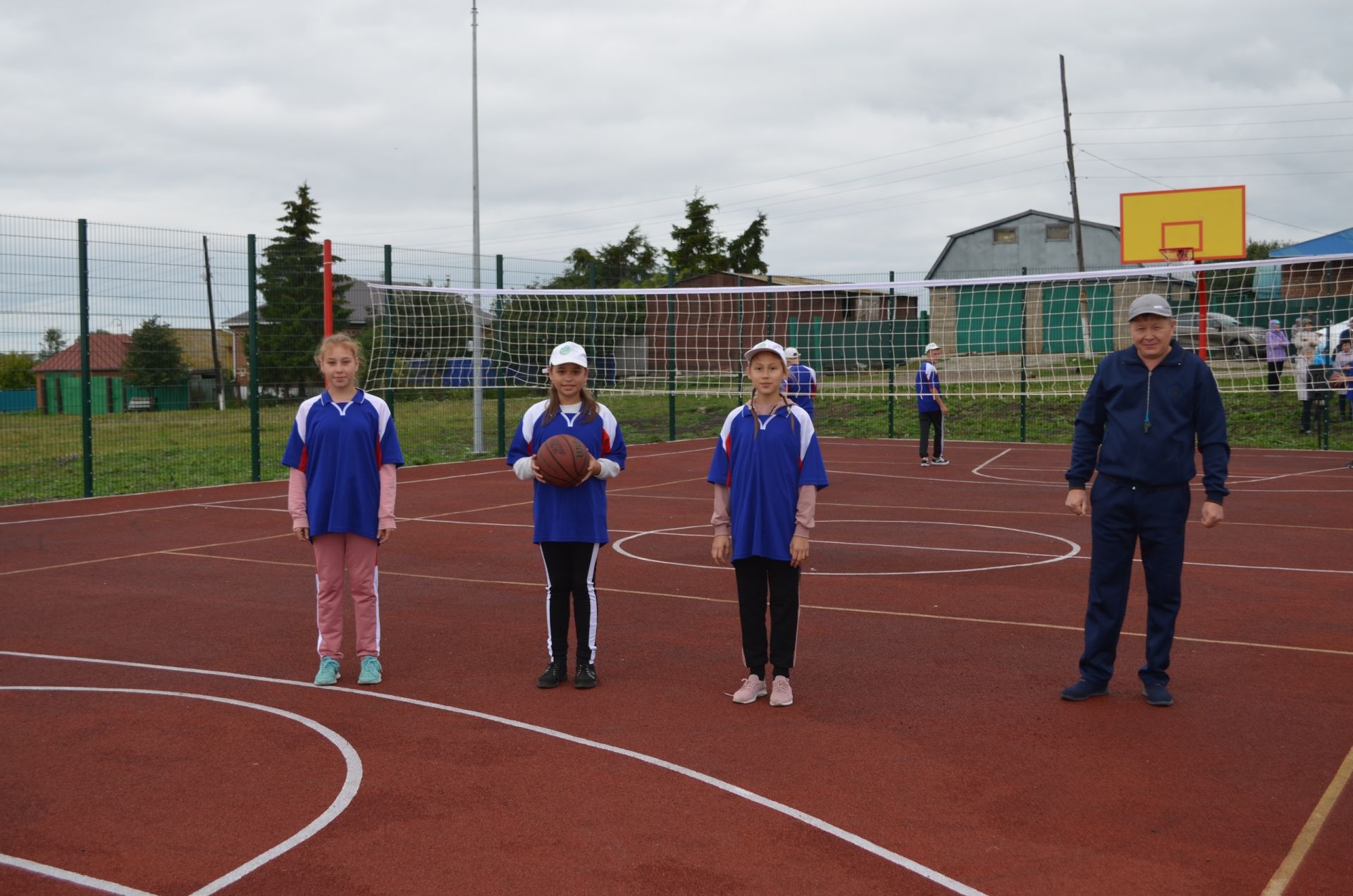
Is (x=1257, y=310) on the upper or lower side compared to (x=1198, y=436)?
upper

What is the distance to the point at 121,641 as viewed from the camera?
699 centimetres

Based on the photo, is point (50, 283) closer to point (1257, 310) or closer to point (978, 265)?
point (1257, 310)

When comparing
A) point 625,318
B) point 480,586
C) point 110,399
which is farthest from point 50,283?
point 625,318

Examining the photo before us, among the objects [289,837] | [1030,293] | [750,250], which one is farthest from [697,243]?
[289,837]

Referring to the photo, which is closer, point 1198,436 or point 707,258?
point 1198,436

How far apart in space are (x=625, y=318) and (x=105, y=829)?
18.2 meters

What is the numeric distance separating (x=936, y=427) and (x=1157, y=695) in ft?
43.1

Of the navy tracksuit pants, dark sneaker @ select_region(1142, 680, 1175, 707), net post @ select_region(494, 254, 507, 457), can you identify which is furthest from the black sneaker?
net post @ select_region(494, 254, 507, 457)

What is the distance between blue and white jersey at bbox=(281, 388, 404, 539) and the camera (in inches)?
→ 242

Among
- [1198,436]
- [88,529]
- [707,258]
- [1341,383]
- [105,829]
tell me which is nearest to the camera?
[105,829]

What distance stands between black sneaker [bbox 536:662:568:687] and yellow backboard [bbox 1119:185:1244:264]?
19.8 m

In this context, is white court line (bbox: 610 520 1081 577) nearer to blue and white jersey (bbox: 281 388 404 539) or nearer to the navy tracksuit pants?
the navy tracksuit pants

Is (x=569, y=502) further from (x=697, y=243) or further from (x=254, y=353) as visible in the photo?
(x=697, y=243)

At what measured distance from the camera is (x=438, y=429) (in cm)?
2116
